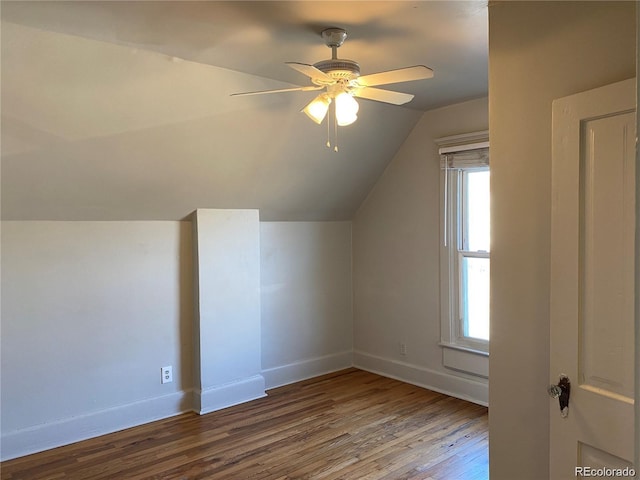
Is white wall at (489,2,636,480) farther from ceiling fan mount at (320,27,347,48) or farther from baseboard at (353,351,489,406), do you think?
baseboard at (353,351,489,406)

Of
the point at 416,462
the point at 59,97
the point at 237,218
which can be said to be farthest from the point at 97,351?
the point at 416,462

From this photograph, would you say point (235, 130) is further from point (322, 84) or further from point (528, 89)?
point (528, 89)

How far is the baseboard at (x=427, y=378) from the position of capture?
4133 mm

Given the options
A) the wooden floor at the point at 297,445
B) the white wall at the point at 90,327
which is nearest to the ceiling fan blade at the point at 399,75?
the white wall at the point at 90,327

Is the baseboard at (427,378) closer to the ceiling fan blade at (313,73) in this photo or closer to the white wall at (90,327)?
the white wall at (90,327)

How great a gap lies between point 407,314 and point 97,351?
2.63m

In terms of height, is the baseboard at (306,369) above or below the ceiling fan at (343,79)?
below

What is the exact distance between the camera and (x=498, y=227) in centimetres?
211

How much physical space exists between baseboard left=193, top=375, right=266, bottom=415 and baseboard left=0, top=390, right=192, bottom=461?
0.44 ft

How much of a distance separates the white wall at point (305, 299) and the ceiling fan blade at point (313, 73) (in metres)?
2.24

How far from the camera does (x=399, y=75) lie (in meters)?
2.41

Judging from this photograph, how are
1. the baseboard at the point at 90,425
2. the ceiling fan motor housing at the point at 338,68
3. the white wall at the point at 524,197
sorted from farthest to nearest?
the baseboard at the point at 90,425 < the ceiling fan motor housing at the point at 338,68 < the white wall at the point at 524,197

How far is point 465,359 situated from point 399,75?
8.70 feet

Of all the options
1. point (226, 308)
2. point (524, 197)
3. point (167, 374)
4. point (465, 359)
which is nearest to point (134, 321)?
point (167, 374)
